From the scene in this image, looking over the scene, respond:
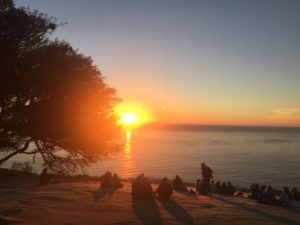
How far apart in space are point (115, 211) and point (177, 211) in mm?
2842

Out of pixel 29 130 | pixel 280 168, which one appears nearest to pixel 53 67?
pixel 29 130

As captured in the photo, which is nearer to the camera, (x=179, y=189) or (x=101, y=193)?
(x=101, y=193)

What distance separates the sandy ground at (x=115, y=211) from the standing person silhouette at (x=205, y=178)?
2897 millimetres

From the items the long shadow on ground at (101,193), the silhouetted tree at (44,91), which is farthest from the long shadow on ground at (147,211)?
the silhouetted tree at (44,91)

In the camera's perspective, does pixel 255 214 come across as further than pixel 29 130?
Yes

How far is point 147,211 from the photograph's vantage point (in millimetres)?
19016

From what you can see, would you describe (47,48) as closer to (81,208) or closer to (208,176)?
(81,208)

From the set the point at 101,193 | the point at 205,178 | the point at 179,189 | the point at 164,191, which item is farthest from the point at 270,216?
the point at 179,189

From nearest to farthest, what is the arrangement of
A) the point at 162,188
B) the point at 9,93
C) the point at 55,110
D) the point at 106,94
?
1. the point at 9,93
2. the point at 55,110
3. the point at 106,94
4. the point at 162,188

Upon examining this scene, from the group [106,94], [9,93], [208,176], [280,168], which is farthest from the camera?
[280,168]

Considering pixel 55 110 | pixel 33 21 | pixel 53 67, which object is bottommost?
pixel 55 110

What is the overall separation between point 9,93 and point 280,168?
63.6 meters

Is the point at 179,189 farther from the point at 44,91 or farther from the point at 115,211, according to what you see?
the point at 44,91

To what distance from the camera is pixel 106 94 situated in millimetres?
16969
